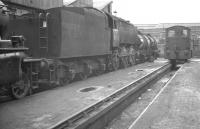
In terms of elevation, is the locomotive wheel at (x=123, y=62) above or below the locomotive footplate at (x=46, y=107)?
above

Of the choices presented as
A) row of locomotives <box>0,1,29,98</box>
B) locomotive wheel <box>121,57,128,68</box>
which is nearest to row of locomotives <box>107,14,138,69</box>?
locomotive wheel <box>121,57,128,68</box>

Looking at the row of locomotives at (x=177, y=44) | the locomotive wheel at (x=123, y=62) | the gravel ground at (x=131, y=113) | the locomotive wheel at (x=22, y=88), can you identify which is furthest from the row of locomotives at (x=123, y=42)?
the locomotive wheel at (x=22, y=88)

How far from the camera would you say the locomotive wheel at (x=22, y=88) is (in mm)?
8344

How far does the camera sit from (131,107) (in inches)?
374

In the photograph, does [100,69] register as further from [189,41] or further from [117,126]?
[189,41]

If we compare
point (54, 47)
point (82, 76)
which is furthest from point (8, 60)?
point (82, 76)

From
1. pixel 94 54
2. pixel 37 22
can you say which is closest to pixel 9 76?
pixel 37 22

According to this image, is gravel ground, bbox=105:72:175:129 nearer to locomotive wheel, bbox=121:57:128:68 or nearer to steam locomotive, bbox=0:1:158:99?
steam locomotive, bbox=0:1:158:99

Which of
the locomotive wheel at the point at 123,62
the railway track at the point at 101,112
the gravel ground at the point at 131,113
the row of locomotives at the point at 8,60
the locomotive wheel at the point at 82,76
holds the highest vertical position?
the row of locomotives at the point at 8,60

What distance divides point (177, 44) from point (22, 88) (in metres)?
20.5

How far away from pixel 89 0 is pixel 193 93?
2601cm

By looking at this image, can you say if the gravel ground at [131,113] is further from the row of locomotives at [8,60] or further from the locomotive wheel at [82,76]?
the locomotive wheel at [82,76]

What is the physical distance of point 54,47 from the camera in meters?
10.9

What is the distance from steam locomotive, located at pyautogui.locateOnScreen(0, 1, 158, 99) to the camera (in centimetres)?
736
